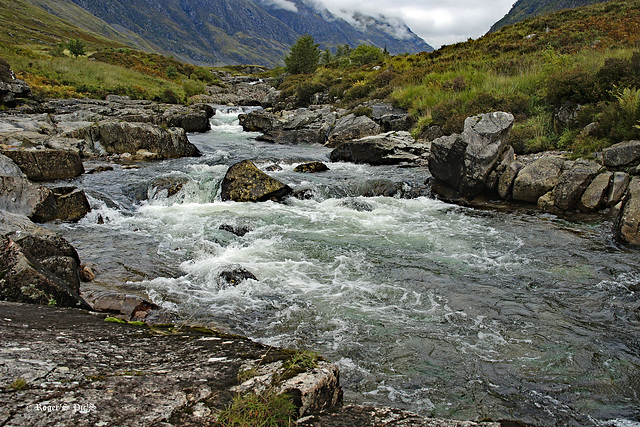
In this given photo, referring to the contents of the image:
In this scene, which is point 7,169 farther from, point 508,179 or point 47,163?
point 508,179

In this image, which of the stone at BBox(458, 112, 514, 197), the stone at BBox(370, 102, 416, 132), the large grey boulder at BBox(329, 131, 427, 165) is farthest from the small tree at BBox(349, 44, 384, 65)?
the stone at BBox(458, 112, 514, 197)

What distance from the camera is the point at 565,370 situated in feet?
15.6

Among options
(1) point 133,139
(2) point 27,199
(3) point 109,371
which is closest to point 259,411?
(3) point 109,371

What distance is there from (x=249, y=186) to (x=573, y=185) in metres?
10.6

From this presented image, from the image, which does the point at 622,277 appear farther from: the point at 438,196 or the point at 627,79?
the point at 627,79

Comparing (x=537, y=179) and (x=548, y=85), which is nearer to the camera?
(x=537, y=179)

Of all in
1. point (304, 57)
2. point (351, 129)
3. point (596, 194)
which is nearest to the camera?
point (596, 194)

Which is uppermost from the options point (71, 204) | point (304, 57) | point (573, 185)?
point (304, 57)

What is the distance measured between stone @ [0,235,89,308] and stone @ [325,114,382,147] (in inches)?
782

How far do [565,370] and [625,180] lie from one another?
337 inches

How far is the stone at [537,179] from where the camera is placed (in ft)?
39.0

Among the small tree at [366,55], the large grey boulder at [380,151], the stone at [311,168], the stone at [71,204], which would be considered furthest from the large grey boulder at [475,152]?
the small tree at [366,55]

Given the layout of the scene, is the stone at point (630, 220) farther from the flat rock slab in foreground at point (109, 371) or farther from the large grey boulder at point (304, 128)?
the large grey boulder at point (304, 128)

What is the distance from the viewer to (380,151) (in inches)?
726
